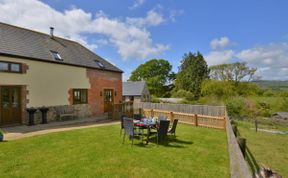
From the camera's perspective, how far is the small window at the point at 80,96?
46.9 feet

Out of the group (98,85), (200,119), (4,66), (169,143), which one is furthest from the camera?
(98,85)

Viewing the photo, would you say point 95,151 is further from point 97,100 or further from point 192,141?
point 97,100

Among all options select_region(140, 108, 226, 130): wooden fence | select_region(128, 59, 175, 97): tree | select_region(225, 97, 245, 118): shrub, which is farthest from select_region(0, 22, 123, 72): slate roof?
select_region(128, 59, 175, 97): tree

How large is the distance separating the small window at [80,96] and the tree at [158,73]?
36.9 metres

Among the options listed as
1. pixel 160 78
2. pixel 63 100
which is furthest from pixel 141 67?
pixel 63 100

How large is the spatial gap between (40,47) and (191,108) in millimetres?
12063

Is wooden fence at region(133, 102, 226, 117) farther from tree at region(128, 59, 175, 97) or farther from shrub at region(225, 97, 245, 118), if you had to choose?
tree at region(128, 59, 175, 97)

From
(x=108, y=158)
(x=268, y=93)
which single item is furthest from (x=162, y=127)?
(x=268, y=93)

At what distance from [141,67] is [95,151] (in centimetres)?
5063

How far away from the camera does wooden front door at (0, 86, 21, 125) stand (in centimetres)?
1001

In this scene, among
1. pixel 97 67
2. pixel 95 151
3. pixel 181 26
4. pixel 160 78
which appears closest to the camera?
pixel 95 151

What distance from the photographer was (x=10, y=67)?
10328 mm

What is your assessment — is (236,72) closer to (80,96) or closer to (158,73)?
(80,96)

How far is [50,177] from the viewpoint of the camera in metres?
4.31
